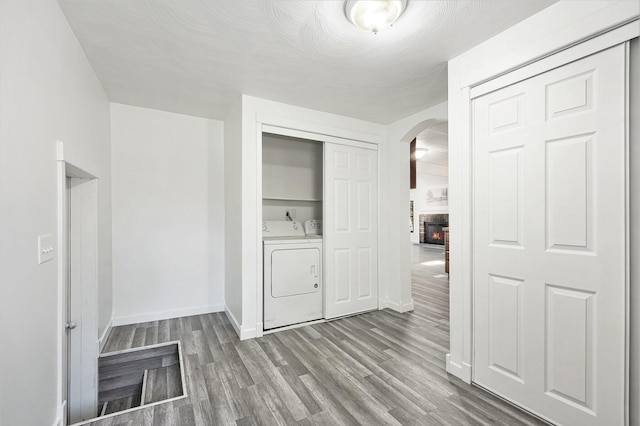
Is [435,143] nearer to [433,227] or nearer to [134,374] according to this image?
[134,374]

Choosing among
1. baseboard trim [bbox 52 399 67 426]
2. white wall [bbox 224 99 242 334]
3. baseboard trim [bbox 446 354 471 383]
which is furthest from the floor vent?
baseboard trim [bbox 446 354 471 383]

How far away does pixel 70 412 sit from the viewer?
93.8 inches

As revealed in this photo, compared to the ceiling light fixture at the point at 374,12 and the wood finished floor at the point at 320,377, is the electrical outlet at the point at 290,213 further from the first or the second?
the ceiling light fixture at the point at 374,12

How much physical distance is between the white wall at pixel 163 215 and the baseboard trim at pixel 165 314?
0.01 meters

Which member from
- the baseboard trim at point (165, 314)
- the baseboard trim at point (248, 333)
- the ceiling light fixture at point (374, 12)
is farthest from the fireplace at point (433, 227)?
the ceiling light fixture at point (374, 12)

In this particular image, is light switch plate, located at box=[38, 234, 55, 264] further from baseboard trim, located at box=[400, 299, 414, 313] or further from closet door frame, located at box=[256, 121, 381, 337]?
baseboard trim, located at box=[400, 299, 414, 313]

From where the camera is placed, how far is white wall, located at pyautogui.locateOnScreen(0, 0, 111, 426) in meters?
1.14

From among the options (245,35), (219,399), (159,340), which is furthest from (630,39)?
(159,340)

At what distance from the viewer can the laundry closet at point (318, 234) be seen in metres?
3.27

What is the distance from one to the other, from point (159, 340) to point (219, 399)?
4.32 feet

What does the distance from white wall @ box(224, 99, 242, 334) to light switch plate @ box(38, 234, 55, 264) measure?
1.56 m

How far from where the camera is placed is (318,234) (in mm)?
4035

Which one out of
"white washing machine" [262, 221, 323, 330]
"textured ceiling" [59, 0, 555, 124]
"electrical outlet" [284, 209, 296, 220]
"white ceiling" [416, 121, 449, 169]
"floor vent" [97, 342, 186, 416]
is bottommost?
"floor vent" [97, 342, 186, 416]

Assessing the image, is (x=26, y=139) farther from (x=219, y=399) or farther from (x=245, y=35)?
(x=219, y=399)
